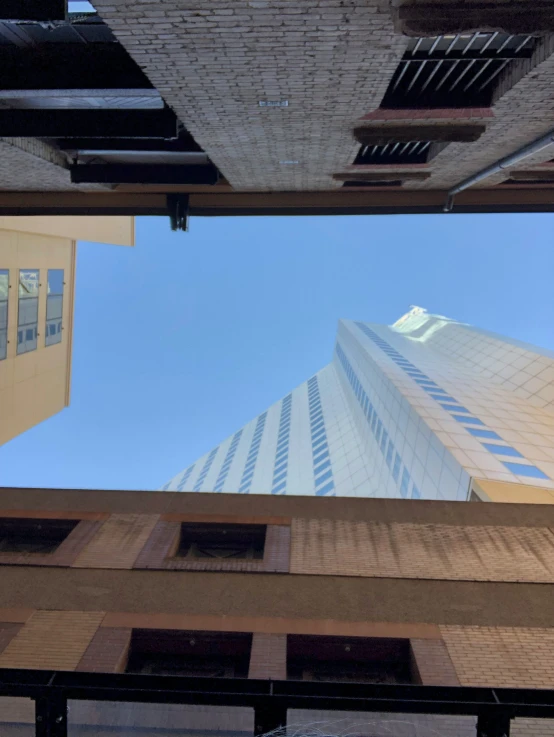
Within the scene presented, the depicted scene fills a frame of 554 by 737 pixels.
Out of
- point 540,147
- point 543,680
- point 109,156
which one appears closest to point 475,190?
point 540,147

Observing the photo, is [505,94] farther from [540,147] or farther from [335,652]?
[335,652]

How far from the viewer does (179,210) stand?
1475 centimetres

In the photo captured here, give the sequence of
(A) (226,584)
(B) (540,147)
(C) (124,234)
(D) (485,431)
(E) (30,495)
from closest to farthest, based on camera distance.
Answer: (A) (226,584) < (B) (540,147) < (E) (30,495) < (D) (485,431) < (C) (124,234)

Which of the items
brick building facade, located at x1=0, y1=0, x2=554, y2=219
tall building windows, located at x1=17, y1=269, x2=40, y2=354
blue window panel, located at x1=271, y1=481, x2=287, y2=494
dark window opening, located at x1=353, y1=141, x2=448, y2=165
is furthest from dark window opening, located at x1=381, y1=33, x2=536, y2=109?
blue window panel, located at x1=271, y1=481, x2=287, y2=494

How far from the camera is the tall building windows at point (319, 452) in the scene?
3912 centimetres

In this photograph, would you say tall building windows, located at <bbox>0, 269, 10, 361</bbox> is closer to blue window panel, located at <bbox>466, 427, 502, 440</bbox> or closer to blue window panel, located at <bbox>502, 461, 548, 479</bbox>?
blue window panel, located at <bbox>502, 461, 548, 479</bbox>

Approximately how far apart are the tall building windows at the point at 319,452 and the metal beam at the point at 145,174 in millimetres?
28683

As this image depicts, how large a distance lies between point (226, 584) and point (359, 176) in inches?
397

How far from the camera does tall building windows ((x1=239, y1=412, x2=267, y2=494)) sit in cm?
5197

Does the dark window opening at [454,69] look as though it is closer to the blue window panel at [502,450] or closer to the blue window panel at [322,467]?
the blue window panel at [502,450]

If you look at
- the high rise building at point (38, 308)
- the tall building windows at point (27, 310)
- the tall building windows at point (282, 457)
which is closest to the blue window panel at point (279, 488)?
the tall building windows at point (282, 457)

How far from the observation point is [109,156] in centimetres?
1217

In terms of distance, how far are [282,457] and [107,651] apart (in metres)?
46.2

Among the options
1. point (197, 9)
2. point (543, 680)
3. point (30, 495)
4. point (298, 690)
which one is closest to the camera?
point (298, 690)
